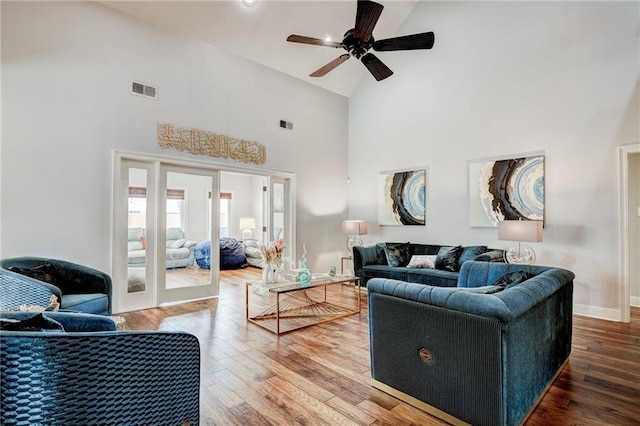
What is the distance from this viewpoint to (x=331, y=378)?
8.34 ft

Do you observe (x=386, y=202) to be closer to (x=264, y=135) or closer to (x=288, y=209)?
(x=288, y=209)

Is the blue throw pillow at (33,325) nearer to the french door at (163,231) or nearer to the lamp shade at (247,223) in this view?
the french door at (163,231)

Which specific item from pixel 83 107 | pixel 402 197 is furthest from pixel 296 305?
pixel 83 107

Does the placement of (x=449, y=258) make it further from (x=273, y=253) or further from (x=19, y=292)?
(x=19, y=292)

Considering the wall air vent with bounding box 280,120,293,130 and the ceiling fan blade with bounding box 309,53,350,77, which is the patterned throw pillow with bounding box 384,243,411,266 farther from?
the ceiling fan blade with bounding box 309,53,350,77

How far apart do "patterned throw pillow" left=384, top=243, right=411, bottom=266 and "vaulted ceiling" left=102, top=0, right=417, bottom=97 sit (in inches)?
143

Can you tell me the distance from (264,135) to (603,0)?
5.04 meters

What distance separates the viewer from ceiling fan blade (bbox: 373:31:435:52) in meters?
3.42

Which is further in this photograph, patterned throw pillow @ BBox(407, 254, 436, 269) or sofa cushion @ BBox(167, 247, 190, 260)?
patterned throw pillow @ BBox(407, 254, 436, 269)

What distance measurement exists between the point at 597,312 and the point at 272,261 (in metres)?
4.17

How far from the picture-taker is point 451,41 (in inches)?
217

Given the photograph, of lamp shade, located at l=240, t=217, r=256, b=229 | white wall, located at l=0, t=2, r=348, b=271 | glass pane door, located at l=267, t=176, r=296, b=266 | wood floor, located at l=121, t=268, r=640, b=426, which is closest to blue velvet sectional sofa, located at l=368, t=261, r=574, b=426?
wood floor, located at l=121, t=268, r=640, b=426

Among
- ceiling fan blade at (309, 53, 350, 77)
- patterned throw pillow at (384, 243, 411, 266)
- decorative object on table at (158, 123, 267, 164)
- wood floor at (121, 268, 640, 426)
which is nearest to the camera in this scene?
wood floor at (121, 268, 640, 426)

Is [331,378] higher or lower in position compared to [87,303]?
lower
